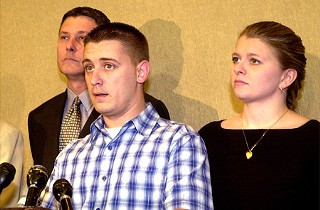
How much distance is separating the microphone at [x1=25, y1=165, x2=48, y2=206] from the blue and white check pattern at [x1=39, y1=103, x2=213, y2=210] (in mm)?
321

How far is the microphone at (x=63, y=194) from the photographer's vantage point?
1645 mm

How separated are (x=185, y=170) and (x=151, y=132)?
0.24 m

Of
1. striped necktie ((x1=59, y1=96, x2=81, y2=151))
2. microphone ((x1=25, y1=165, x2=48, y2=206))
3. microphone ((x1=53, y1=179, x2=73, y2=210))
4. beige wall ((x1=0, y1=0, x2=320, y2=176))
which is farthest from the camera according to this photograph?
striped necktie ((x1=59, y1=96, x2=81, y2=151))

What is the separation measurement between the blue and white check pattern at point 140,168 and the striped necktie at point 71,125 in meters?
0.44

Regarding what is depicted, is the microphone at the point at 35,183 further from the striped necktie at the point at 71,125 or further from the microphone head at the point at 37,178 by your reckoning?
the striped necktie at the point at 71,125

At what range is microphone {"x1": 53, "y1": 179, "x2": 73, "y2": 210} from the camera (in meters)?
1.64

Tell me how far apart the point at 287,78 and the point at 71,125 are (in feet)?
3.13


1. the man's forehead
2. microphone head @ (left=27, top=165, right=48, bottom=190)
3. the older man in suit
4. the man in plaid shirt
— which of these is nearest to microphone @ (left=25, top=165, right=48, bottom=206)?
microphone head @ (left=27, top=165, right=48, bottom=190)

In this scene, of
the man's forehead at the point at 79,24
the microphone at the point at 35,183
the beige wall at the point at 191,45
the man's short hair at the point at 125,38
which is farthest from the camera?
the man's forehead at the point at 79,24

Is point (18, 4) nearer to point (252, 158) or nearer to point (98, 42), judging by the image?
point (98, 42)

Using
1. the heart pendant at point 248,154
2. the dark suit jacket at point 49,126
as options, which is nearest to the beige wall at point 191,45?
the dark suit jacket at point 49,126

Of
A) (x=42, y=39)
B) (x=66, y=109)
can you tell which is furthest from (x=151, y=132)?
(x=42, y=39)

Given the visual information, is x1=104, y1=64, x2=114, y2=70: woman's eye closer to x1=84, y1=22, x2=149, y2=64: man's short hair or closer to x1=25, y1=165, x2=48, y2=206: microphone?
x1=84, y1=22, x2=149, y2=64: man's short hair

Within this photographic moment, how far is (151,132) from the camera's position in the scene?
2.22 m
